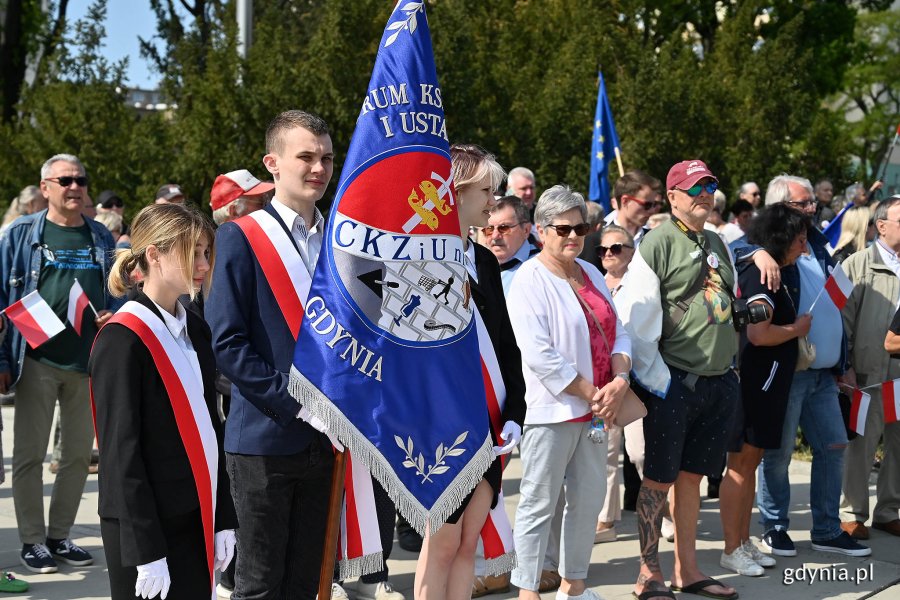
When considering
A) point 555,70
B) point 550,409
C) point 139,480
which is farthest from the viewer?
point 555,70

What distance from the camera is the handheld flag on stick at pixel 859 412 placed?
23.2 ft

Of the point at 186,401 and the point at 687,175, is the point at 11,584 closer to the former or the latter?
the point at 186,401

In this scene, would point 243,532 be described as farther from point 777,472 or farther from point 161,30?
point 161,30

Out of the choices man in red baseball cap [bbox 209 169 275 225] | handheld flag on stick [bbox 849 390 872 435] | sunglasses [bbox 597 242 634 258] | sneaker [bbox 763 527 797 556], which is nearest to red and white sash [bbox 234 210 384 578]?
man in red baseball cap [bbox 209 169 275 225]

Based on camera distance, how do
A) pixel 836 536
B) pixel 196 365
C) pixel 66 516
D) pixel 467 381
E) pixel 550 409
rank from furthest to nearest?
1. pixel 836 536
2. pixel 66 516
3. pixel 550 409
4. pixel 467 381
5. pixel 196 365

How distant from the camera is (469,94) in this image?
521 inches

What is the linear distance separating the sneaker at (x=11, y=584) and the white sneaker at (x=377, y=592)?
1716 millimetres

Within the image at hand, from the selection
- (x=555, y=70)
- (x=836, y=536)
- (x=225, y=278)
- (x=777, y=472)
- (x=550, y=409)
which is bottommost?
(x=836, y=536)

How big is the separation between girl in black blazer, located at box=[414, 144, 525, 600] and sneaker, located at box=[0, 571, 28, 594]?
2.57 metres

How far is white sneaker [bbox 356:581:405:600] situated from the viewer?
569 centimetres

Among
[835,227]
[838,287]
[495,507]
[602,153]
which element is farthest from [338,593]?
[602,153]

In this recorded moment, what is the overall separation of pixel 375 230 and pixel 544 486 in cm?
204

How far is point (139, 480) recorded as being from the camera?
3439mm

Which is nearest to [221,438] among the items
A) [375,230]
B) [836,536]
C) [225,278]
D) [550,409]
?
[225,278]
